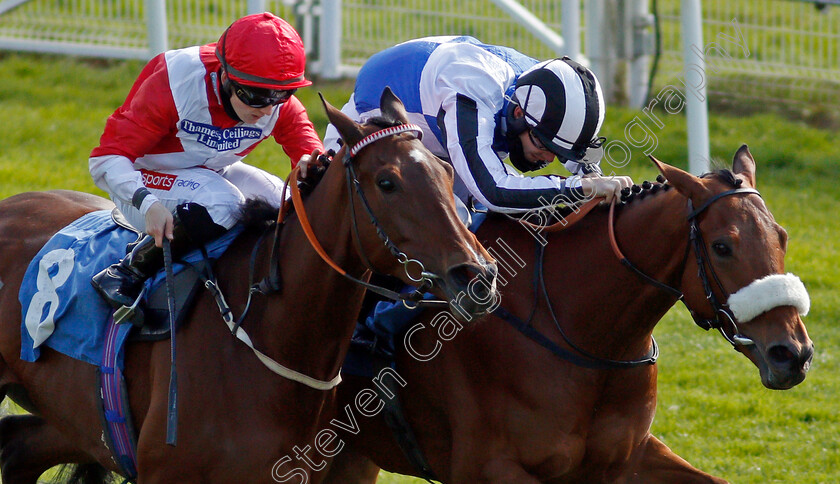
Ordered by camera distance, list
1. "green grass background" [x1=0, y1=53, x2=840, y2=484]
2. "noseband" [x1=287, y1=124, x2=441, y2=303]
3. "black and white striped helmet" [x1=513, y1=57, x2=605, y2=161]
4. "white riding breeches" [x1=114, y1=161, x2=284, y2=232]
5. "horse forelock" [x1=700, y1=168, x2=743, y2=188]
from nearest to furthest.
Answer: "noseband" [x1=287, y1=124, x2=441, y2=303], "horse forelock" [x1=700, y1=168, x2=743, y2=188], "white riding breeches" [x1=114, y1=161, x2=284, y2=232], "black and white striped helmet" [x1=513, y1=57, x2=605, y2=161], "green grass background" [x1=0, y1=53, x2=840, y2=484]

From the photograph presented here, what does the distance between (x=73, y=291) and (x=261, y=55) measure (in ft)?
3.81

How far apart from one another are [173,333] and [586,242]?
57.5 inches

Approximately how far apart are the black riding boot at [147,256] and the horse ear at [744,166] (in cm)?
178

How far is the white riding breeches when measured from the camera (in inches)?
157

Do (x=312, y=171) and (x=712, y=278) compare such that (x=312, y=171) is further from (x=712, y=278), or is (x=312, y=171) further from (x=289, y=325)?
(x=712, y=278)

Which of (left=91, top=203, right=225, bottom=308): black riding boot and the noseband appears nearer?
the noseband

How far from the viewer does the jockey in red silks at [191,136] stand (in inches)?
149

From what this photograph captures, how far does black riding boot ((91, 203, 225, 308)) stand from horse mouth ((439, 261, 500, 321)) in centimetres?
113

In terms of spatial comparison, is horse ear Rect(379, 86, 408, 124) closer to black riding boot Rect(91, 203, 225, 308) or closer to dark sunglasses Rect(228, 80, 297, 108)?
dark sunglasses Rect(228, 80, 297, 108)

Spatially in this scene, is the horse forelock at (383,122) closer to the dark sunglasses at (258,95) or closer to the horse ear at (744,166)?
the dark sunglasses at (258,95)

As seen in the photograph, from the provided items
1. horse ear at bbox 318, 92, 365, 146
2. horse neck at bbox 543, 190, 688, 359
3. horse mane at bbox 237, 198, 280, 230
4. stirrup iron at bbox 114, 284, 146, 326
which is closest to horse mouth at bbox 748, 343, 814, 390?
horse neck at bbox 543, 190, 688, 359

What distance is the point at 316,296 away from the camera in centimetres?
365

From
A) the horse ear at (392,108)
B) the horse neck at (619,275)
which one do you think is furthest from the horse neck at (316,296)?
the horse neck at (619,275)

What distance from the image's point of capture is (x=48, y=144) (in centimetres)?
973
